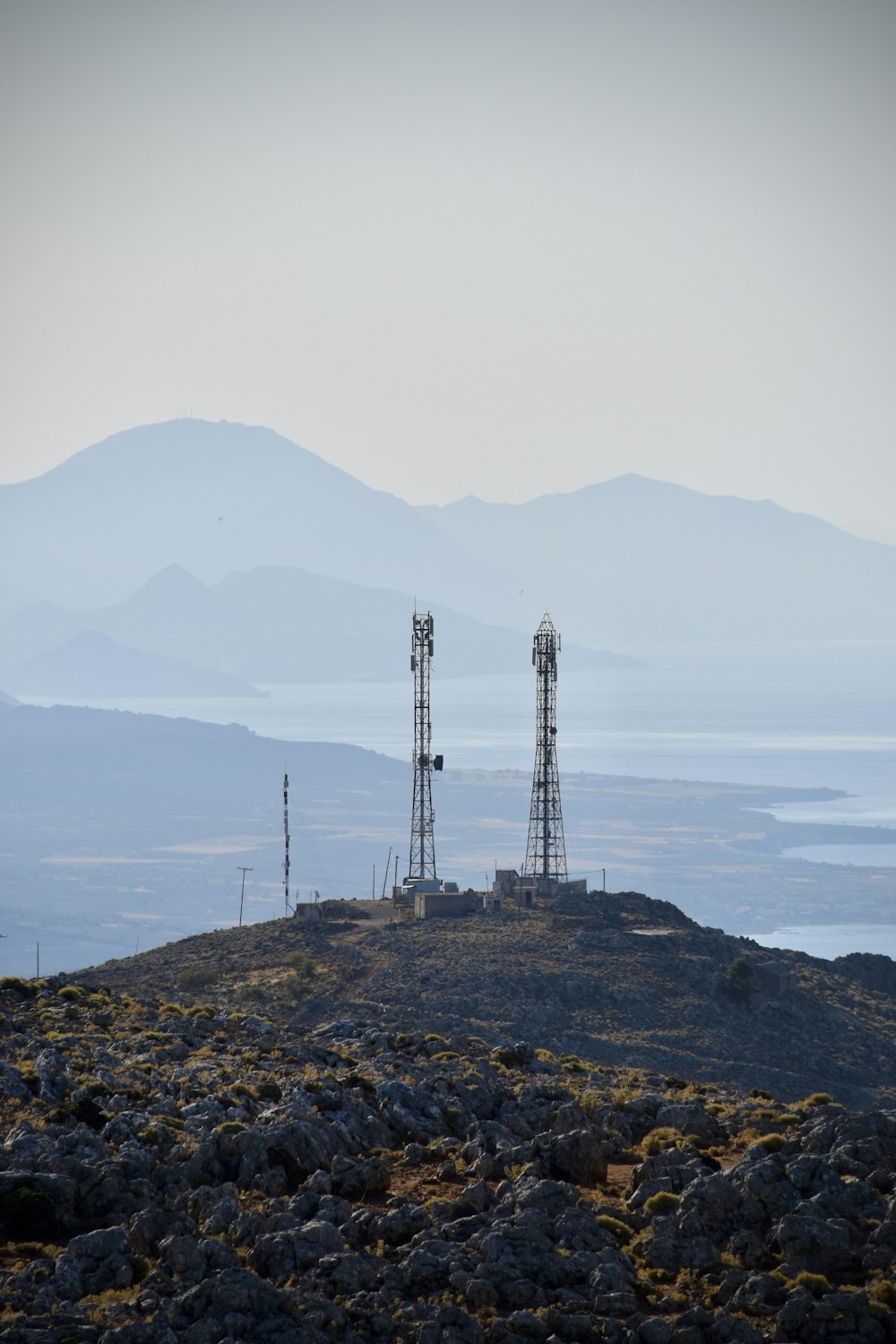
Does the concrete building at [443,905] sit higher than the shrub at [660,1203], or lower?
higher

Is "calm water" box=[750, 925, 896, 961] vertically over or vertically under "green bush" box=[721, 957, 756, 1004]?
under

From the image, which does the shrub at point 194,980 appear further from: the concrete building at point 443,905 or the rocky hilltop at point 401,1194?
Answer: the rocky hilltop at point 401,1194

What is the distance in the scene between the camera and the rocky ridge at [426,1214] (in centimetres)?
2062

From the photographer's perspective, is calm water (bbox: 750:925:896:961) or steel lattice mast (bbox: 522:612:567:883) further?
calm water (bbox: 750:925:896:961)

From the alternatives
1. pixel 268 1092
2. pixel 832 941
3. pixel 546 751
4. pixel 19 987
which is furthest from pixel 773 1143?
pixel 832 941

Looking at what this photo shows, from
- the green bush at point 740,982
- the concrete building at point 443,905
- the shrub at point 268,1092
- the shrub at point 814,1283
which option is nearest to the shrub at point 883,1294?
the shrub at point 814,1283

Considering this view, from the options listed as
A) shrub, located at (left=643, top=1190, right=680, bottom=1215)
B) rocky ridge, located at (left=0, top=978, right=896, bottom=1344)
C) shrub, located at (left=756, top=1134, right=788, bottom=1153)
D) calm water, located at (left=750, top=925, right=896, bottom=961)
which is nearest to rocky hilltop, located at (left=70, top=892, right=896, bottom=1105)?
rocky ridge, located at (left=0, top=978, right=896, bottom=1344)

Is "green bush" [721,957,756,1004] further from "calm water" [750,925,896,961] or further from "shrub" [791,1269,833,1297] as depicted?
→ "calm water" [750,925,896,961]

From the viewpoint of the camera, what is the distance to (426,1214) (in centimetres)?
2344

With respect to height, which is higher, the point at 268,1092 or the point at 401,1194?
the point at 268,1092

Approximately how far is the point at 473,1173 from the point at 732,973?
4148 cm

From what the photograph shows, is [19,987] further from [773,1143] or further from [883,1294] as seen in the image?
[883,1294]

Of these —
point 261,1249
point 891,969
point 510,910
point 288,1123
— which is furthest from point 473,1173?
point 891,969

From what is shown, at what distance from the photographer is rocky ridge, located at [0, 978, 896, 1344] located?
67.7ft
